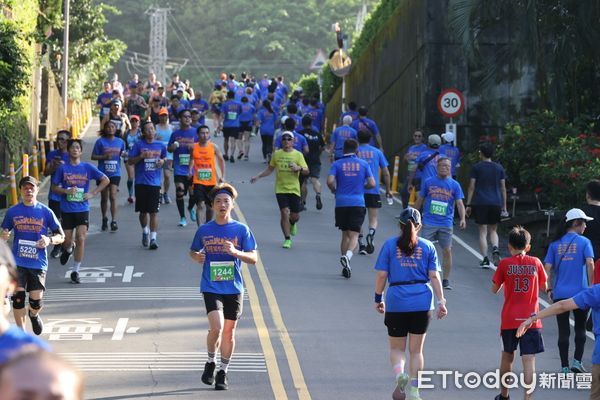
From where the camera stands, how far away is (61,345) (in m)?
13.0

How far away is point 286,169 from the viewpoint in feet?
63.4

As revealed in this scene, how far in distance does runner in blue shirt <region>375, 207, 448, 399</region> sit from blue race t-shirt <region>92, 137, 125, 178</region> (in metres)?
11.3

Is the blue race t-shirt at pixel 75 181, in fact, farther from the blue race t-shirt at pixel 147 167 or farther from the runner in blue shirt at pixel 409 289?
the runner in blue shirt at pixel 409 289

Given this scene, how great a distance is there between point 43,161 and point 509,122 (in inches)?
448

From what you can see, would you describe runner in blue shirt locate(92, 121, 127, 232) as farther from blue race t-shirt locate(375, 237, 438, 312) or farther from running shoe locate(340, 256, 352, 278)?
blue race t-shirt locate(375, 237, 438, 312)

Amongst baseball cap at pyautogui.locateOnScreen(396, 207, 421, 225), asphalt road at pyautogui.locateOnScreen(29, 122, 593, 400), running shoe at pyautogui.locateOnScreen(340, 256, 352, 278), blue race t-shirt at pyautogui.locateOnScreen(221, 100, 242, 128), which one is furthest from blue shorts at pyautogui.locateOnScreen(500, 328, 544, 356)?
blue race t-shirt at pyautogui.locateOnScreen(221, 100, 242, 128)

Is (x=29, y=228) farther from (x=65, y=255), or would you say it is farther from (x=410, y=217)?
(x=410, y=217)

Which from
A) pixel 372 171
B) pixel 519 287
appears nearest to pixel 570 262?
pixel 519 287

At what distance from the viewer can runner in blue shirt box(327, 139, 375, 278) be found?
698 inches

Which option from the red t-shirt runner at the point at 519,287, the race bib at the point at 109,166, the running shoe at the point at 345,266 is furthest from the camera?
the race bib at the point at 109,166

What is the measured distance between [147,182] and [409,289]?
10289 millimetres

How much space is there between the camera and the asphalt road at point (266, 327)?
37.4ft

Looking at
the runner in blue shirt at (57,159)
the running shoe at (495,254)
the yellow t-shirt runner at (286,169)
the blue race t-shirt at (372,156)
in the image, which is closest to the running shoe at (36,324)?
the runner in blue shirt at (57,159)

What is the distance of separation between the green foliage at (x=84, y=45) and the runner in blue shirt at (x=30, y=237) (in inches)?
1213
